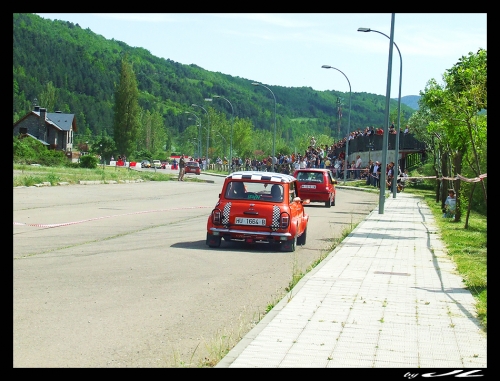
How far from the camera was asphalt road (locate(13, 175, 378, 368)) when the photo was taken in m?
7.63

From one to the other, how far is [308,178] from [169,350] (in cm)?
2730

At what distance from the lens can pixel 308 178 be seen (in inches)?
1366

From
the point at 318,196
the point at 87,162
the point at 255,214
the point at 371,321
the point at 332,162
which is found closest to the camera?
the point at 371,321

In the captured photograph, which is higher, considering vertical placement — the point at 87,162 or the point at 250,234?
the point at 87,162

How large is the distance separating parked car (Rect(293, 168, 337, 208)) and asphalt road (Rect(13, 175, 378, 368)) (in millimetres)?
11385

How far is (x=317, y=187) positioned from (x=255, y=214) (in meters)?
17.9

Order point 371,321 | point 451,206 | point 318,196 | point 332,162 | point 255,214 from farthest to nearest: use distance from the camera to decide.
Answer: point 332,162 < point 318,196 < point 451,206 < point 255,214 < point 371,321

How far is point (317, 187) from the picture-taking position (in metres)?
34.1

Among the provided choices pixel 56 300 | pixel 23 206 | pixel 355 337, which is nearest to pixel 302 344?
pixel 355 337

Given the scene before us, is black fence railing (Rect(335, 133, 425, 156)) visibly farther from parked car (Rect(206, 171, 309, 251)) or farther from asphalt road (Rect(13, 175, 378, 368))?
parked car (Rect(206, 171, 309, 251))

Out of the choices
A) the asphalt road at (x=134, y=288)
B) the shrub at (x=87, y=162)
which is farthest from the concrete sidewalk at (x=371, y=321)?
the shrub at (x=87, y=162)

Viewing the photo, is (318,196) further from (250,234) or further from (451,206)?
(250,234)

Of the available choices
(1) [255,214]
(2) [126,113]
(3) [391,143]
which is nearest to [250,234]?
(1) [255,214]

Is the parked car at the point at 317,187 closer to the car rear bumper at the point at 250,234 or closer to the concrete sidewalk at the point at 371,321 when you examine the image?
the car rear bumper at the point at 250,234
